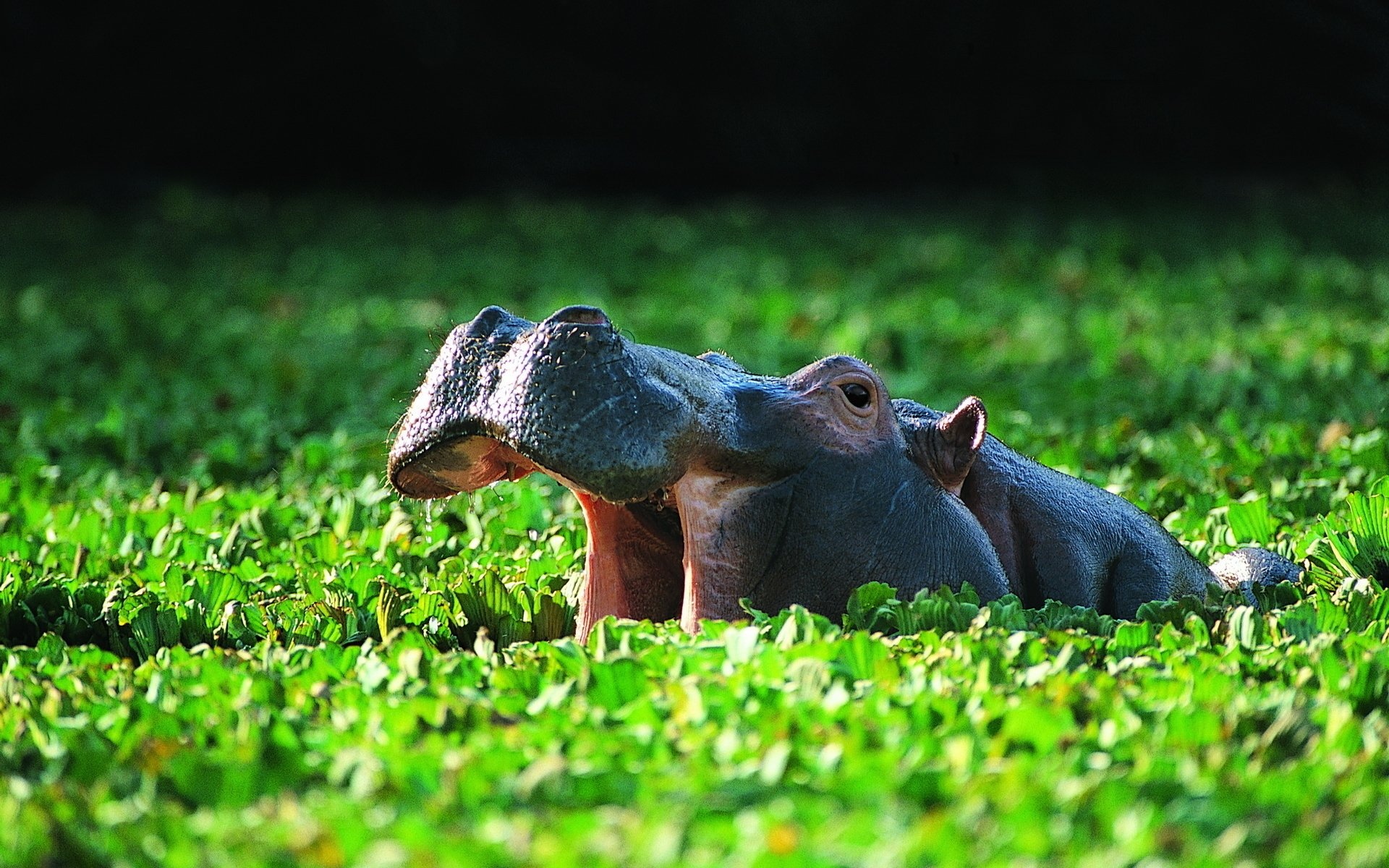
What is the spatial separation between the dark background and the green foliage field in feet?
24.7

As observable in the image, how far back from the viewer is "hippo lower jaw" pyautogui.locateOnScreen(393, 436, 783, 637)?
2957 millimetres

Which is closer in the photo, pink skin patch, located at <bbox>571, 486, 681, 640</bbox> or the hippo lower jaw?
the hippo lower jaw

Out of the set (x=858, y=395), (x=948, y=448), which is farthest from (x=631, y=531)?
(x=948, y=448)

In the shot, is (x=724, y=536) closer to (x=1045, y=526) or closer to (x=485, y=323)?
(x=485, y=323)

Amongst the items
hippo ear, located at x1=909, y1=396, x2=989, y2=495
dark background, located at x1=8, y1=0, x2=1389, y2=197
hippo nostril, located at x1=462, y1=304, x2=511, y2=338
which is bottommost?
hippo ear, located at x1=909, y1=396, x2=989, y2=495

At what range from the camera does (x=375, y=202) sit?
50.8ft

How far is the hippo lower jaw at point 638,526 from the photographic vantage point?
2957mm

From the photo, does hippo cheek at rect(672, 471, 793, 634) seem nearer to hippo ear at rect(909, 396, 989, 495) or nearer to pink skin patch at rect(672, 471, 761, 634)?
pink skin patch at rect(672, 471, 761, 634)

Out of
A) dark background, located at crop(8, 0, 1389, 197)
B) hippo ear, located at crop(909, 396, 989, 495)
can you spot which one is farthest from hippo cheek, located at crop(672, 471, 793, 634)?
dark background, located at crop(8, 0, 1389, 197)

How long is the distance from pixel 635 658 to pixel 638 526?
525 mm

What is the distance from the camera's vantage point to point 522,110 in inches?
655

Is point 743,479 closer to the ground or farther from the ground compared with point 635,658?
farther from the ground

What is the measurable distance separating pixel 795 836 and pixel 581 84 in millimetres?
15131

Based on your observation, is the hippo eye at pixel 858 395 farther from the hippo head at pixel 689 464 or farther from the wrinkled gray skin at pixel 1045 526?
the wrinkled gray skin at pixel 1045 526
